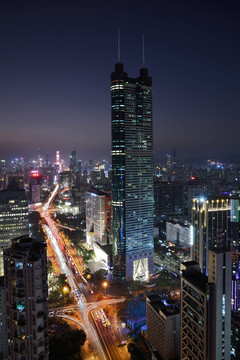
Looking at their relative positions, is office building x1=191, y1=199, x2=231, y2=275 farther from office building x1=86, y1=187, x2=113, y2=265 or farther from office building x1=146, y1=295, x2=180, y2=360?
office building x1=86, y1=187, x2=113, y2=265

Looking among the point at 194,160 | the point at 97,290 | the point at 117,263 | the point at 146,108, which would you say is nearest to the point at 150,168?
the point at 146,108

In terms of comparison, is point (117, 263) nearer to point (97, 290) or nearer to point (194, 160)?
point (97, 290)

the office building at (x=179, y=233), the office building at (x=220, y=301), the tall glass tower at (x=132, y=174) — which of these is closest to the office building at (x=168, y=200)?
the office building at (x=179, y=233)

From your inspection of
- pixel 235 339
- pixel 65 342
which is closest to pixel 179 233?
pixel 235 339

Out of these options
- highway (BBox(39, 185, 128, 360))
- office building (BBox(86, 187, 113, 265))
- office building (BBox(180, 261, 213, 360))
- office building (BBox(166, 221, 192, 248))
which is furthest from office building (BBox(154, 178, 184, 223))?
Answer: office building (BBox(180, 261, 213, 360))

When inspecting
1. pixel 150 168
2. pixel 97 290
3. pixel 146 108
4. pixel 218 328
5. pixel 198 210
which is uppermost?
pixel 146 108

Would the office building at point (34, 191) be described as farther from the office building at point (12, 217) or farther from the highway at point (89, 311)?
the office building at point (12, 217)
